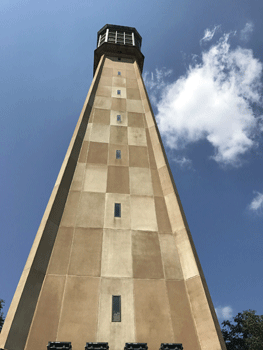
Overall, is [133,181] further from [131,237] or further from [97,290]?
[97,290]

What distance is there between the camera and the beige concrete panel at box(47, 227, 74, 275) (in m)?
14.4

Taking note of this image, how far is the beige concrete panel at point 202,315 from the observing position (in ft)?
40.1

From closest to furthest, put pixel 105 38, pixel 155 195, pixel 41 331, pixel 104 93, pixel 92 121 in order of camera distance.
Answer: pixel 41 331, pixel 155 195, pixel 92 121, pixel 104 93, pixel 105 38

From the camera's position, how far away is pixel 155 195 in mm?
19375

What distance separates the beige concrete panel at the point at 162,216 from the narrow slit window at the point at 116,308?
17.4 feet

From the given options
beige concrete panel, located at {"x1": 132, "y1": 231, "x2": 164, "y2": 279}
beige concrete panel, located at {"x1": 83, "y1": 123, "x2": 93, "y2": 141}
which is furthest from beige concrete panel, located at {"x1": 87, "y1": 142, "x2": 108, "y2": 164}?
beige concrete panel, located at {"x1": 132, "y1": 231, "x2": 164, "y2": 279}

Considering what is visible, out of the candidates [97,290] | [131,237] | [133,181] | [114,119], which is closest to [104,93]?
[114,119]

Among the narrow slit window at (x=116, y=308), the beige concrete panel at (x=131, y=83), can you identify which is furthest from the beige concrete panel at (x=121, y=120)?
the narrow slit window at (x=116, y=308)

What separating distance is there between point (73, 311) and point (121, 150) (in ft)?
44.3

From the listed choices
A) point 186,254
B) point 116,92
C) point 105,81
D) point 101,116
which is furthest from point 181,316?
point 105,81

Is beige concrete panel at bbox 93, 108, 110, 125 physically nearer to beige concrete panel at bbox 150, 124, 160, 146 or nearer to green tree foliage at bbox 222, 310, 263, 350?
beige concrete panel at bbox 150, 124, 160, 146

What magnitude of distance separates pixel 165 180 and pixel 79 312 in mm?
11310

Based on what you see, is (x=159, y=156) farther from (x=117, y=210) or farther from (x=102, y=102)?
(x=102, y=102)

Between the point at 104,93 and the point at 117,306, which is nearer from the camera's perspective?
the point at 117,306
